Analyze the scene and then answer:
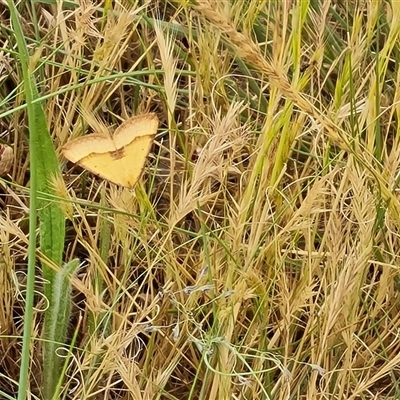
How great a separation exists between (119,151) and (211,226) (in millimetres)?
252

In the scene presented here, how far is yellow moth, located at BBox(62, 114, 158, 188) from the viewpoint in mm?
738

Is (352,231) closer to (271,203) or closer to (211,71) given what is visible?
(271,203)

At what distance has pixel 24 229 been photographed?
996 mm

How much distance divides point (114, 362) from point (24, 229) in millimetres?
288

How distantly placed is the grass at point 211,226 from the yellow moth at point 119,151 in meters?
0.03

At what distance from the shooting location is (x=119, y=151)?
2.47 feet

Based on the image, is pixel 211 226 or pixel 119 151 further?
pixel 211 226

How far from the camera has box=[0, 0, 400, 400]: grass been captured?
0.79 metres

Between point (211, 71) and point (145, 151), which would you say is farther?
point (211, 71)

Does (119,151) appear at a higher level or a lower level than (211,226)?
higher

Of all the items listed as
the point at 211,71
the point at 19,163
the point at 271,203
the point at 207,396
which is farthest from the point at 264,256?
the point at 19,163

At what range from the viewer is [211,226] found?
967 mm

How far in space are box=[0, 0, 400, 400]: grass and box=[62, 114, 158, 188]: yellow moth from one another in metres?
0.03

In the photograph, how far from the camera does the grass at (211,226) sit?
0.79 meters
